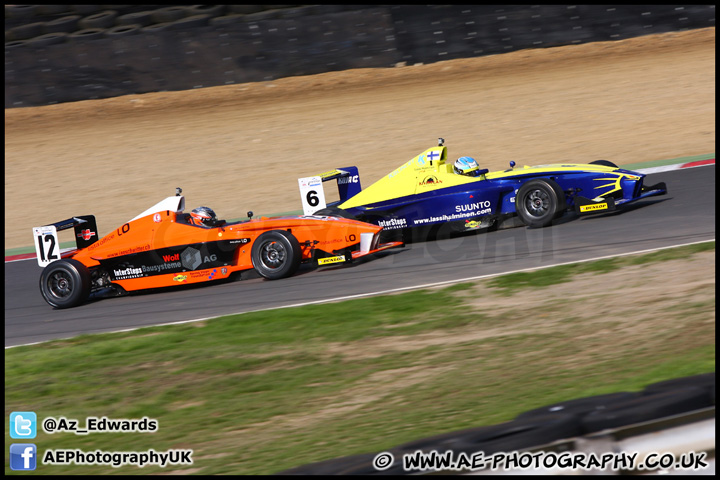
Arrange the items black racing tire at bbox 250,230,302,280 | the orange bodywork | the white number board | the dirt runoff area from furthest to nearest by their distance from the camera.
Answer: the dirt runoff area, the white number board, the orange bodywork, black racing tire at bbox 250,230,302,280

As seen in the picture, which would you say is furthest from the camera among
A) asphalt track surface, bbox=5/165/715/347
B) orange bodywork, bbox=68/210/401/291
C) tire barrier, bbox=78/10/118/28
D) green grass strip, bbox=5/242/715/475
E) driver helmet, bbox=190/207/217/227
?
tire barrier, bbox=78/10/118/28

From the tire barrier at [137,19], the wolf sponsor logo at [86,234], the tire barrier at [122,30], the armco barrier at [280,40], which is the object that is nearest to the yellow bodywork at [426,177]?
the wolf sponsor logo at [86,234]

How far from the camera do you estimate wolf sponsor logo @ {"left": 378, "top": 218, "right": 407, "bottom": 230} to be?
1145cm

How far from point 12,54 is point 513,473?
18820 mm

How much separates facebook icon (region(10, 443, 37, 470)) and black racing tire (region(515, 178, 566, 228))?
22.6 ft

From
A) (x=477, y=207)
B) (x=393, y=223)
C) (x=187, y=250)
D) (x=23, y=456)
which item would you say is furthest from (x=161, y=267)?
(x=23, y=456)

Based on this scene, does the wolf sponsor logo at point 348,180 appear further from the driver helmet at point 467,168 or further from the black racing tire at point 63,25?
the black racing tire at point 63,25

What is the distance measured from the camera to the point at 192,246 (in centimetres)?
1083

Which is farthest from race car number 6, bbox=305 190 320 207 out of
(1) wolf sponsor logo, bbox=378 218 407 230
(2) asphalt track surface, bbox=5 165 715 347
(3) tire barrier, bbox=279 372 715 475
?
(3) tire barrier, bbox=279 372 715 475

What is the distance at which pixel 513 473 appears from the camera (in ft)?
13.4

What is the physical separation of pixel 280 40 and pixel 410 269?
11.6 meters

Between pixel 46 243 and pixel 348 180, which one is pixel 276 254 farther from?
pixel 46 243

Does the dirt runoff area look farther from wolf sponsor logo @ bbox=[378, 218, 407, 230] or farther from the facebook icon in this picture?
the facebook icon

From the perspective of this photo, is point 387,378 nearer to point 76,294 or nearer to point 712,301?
point 712,301
